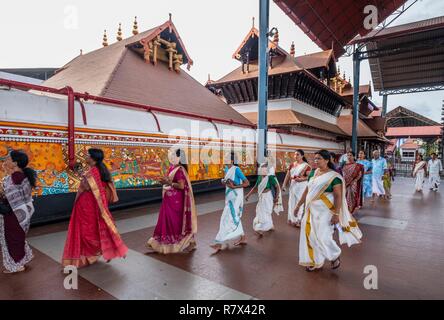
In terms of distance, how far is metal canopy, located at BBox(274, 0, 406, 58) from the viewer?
1423 cm

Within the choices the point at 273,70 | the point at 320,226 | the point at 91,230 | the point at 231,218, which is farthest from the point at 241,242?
the point at 273,70

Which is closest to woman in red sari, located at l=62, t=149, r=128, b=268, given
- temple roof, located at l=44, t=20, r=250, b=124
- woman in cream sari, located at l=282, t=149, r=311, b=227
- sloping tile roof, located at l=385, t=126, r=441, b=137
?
woman in cream sari, located at l=282, t=149, r=311, b=227

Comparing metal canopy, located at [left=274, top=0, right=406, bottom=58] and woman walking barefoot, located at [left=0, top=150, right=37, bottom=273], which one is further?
metal canopy, located at [left=274, top=0, right=406, bottom=58]

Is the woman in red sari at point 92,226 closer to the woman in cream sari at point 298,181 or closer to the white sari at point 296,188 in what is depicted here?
the woman in cream sari at point 298,181

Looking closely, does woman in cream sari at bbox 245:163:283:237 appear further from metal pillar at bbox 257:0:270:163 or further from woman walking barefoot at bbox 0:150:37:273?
metal pillar at bbox 257:0:270:163

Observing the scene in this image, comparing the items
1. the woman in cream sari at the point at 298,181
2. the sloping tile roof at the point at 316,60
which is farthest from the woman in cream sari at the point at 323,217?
the sloping tile roof at the point at 316,60

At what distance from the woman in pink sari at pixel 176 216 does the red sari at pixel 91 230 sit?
24.6 inches

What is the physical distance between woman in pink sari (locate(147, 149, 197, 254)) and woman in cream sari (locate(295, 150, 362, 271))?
1673 millimetres

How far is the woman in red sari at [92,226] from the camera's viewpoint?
3.25 meters

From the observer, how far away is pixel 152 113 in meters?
7.48

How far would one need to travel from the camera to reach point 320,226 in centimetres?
327

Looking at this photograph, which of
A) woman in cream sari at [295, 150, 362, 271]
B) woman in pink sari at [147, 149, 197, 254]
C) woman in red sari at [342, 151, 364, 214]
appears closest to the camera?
woman in cream sari at [295, 150, 362, 271]
